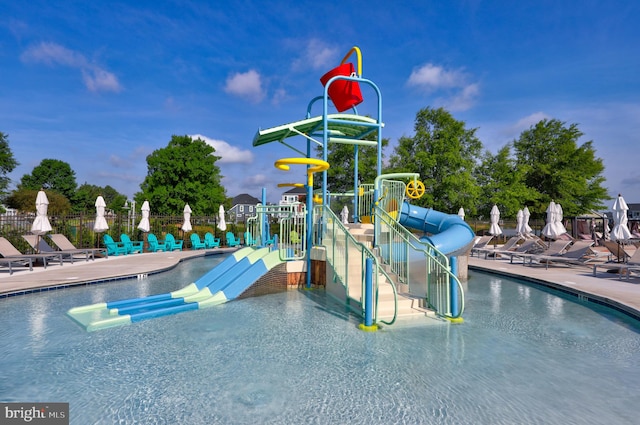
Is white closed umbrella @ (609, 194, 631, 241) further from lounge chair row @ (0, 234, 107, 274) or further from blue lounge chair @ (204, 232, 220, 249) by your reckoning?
blue lounge chair @ (204, 232, 220, 249)

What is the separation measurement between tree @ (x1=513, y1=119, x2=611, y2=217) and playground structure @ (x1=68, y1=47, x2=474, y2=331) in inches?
1114

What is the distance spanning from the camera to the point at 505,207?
32125 millimetres

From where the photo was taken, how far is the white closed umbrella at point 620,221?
476 inches

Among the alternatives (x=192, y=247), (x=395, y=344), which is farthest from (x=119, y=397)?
(x=192, y=247)

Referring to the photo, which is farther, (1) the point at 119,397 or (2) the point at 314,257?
(2) the point at 314,257

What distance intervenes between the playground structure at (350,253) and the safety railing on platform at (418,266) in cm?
2

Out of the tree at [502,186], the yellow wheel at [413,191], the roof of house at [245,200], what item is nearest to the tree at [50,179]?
the roof of house at [245,200]

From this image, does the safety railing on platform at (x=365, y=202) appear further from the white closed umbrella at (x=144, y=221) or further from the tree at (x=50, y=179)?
the tree at (x=50, y=179)

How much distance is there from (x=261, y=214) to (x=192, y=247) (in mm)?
12640

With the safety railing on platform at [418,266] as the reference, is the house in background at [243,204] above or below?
above

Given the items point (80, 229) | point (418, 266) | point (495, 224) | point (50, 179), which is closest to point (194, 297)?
point (418, 266)

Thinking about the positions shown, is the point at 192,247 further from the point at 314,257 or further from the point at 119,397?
the point at 119,397

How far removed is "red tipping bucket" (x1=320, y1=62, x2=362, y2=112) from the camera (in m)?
10.6

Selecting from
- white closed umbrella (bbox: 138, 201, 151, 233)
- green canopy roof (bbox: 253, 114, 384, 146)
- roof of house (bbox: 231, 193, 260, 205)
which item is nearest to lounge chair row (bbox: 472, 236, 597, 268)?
green canopy roof (bbox: 253, 114, 384, 146)
